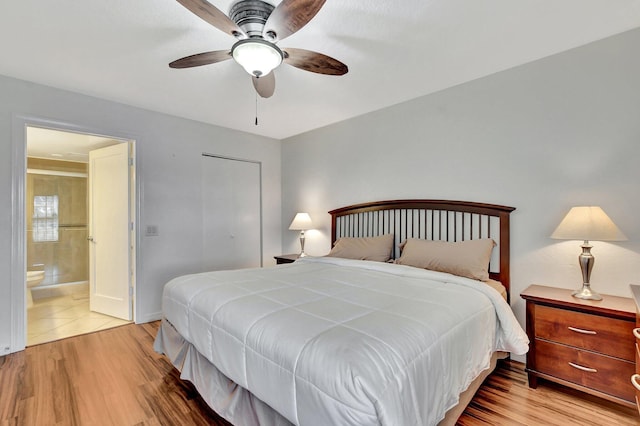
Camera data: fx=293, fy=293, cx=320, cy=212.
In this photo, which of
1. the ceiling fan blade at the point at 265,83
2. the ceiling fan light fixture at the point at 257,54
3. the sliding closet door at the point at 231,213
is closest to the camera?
the ceiling fan light fixture at the point at 257,54

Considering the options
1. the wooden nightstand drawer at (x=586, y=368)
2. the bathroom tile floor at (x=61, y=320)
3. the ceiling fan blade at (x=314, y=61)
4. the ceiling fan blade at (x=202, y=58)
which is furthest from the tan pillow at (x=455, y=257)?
the bathroom tile floor at (x=61, y=320)

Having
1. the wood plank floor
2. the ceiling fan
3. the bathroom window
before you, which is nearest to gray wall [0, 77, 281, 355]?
the wood plank floor

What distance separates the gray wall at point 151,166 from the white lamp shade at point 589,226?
12.6 feet

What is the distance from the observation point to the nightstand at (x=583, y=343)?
177 centimetres

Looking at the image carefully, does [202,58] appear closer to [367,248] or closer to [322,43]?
[322,43]

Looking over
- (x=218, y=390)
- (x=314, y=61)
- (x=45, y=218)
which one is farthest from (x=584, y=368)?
(x=45, y=218)

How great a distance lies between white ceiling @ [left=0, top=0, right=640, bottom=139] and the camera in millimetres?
1802

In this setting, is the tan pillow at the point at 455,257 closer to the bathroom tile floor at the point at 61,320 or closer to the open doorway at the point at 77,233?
the open doorway at the point at 77,233

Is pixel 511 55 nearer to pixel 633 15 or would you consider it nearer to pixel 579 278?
pixel 633 15

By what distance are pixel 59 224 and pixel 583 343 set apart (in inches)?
288

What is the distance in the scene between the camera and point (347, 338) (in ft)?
3.92

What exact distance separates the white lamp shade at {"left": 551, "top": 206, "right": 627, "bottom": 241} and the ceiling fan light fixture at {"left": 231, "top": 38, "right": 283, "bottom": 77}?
2.25 meters

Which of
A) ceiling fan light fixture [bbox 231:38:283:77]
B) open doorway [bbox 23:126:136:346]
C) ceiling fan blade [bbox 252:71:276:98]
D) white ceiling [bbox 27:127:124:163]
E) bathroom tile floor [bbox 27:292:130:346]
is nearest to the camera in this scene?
ceiling fan light fixture [bbox 231:38:283:77]

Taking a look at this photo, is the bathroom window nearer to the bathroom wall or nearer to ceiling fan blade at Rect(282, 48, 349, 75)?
the bathroom wall
